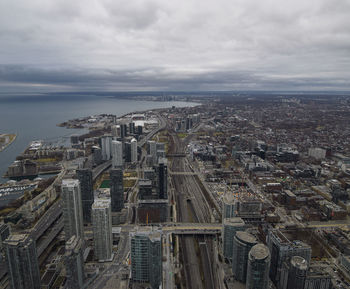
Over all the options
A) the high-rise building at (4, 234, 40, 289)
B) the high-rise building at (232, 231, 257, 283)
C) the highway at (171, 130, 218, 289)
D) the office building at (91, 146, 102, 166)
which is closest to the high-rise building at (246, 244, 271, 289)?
the high-rise building at (232, 231, 257, 283)

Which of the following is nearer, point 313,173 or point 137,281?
point 137,281

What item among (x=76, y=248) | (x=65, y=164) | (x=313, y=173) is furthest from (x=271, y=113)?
(x=76, y=248)

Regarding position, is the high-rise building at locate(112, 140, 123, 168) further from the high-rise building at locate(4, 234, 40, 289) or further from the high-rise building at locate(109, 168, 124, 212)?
the high-rise building at locate(4, 234, 40, 289)

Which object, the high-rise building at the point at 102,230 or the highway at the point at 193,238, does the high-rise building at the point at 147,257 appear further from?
the high-rise building at the point at 102,230

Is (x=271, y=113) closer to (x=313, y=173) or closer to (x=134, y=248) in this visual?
(x=313, y=173)

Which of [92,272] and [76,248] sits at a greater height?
[76,248]

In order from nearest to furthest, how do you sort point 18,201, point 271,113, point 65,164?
1. point 18,201
2. point 65,164
3. point 271,113
